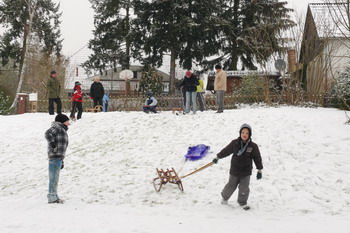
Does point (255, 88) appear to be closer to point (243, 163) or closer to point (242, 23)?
point (242, 23)

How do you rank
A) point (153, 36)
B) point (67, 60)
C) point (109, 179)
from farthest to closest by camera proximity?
point (67, 60) < point (153, 36) < point (109, 179)

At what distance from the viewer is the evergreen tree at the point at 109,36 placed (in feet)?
90.8

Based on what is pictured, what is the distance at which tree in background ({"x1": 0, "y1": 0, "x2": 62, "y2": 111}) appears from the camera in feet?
95.7

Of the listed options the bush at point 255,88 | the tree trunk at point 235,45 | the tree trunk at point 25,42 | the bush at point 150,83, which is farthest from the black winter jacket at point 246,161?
the tree trunk at point 25,42

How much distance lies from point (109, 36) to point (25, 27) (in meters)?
8.47

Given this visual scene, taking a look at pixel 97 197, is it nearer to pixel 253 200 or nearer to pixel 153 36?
pixel 253 200

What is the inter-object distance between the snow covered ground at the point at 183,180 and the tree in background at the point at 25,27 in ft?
66.6

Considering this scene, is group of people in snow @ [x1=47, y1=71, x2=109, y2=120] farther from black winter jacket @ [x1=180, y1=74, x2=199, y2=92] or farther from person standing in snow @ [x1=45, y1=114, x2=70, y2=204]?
person standing in snow @ [x1=45, y1=114, x2=70, y2=204]

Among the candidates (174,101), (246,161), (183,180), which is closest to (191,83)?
(183,180)

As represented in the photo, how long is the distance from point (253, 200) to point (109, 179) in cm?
341

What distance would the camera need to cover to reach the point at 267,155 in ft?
26.2

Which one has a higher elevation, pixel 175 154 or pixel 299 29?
pixel 299 29

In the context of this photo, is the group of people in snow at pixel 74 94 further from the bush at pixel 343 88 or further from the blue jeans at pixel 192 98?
the bush at pixel 343 88

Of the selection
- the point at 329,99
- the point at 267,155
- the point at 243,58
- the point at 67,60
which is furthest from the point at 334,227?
the point at 67,60
